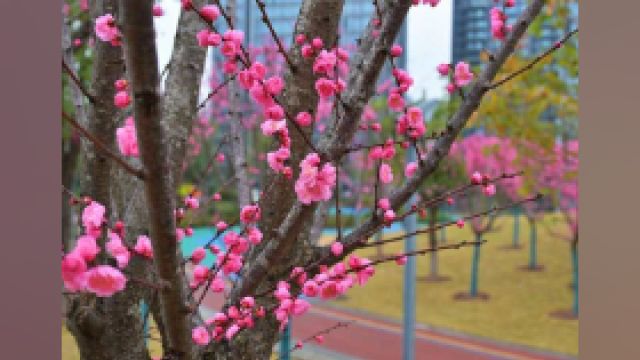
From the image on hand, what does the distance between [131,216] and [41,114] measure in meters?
0.48

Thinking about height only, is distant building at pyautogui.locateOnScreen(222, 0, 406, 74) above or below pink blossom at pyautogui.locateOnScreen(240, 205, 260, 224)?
above

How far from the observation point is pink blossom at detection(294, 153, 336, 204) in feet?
2.22

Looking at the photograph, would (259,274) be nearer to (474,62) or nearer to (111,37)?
(111,37)

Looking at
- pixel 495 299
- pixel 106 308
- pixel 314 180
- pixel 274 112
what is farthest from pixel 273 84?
pixel 495 299

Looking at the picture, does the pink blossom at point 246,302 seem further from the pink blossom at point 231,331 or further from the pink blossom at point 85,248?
the pink blossom at point 85,248

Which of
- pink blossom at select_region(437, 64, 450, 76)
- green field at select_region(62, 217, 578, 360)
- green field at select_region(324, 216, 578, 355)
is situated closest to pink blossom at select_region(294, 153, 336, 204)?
pink blossom at select_region(437, 64, 450, 76)

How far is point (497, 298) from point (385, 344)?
57.3 inches

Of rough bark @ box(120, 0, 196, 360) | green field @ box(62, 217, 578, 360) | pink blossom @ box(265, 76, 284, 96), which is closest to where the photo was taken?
rough bark @ box(120, 0, 196, 360)

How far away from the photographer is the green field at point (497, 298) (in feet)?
13.8

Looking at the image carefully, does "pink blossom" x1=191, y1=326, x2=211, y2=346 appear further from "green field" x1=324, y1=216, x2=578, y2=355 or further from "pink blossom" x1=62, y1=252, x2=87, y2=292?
"green field" x1=324, y1=216, x2=578, y2=355

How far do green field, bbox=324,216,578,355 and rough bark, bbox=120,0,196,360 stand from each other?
363cm

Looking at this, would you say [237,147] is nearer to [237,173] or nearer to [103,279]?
[237,173]

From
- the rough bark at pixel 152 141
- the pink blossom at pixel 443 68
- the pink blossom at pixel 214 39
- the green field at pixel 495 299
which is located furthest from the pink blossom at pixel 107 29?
the green field at pixel 495 299

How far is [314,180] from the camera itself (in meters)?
0.68
